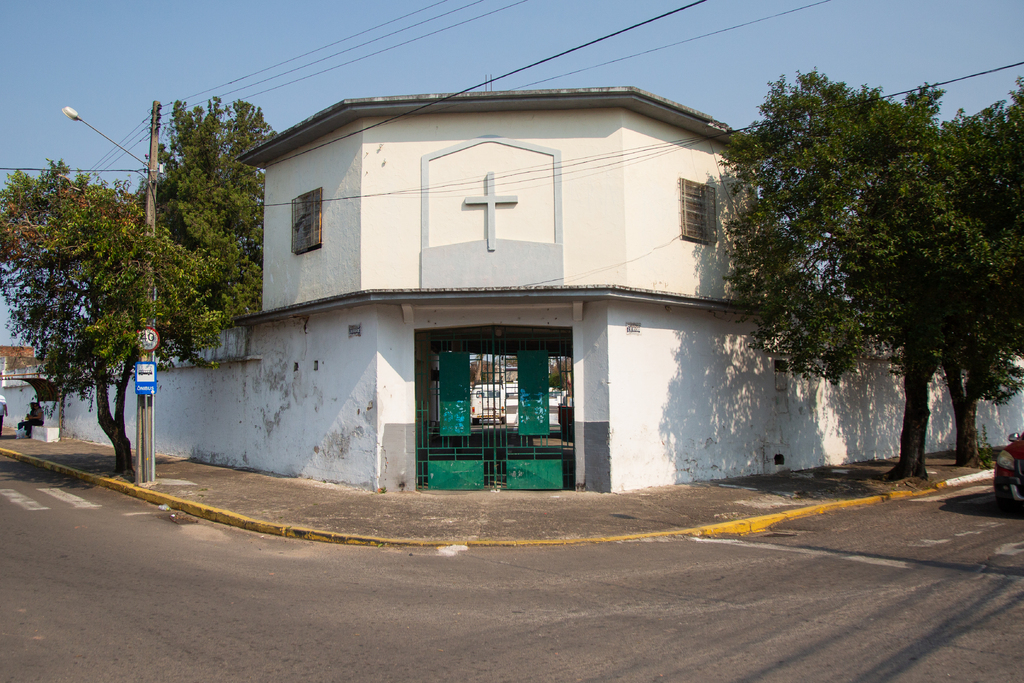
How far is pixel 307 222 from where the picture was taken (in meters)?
13.0

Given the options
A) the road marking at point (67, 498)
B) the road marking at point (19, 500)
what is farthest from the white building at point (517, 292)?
the road marking at point (19, 500)

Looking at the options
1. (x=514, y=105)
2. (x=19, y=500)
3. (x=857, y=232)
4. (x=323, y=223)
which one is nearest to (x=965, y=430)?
(x=857, y=232)

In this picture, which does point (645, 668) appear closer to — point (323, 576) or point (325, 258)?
point (323, 576)

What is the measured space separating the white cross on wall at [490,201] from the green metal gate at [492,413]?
164 centimetres

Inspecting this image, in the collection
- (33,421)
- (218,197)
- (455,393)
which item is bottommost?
(33,421)

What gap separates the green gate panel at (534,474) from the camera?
1152 cm

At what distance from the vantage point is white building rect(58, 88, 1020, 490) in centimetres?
1133

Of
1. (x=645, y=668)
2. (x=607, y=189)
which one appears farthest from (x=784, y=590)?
(x=607, y=189)

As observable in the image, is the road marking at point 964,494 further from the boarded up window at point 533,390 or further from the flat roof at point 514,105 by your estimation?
the flat roof at point 514,105

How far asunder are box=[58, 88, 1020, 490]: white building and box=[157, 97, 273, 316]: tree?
33.2 feet

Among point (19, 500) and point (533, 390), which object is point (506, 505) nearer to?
point (533, 390)

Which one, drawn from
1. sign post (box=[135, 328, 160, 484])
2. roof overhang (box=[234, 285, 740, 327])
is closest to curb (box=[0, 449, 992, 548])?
sign post (box=[135, 328, 160, 484])

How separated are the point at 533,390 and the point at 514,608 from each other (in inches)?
250

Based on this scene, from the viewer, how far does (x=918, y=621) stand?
5.07 meters
